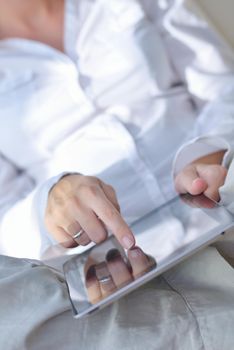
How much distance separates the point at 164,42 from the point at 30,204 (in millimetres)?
368

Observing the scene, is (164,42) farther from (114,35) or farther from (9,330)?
(9,330)

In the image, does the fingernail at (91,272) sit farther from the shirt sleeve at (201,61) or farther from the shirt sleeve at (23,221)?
the shirt sleeve at (201,61)

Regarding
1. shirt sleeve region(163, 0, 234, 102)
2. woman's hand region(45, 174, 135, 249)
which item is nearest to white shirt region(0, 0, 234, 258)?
shirt sleeve region(163, 0, 234, 102)

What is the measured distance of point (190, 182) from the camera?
21.0 inches

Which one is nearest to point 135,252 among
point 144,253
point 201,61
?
point 144,253

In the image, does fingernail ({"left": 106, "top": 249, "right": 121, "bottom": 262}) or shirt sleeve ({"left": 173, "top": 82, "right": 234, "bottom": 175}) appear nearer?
fingernail ({"left": 106, "top": 249, "right": 121, "bottom": 262})

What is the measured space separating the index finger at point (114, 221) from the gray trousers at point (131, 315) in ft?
0.16

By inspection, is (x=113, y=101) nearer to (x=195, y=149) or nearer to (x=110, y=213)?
(x=195, y=149)

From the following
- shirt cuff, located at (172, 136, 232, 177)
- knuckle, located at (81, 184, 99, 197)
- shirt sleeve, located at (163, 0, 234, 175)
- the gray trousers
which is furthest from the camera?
shirt sleeve, located at (163, 0, 234, 175)

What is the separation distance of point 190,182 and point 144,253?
0.11 metres

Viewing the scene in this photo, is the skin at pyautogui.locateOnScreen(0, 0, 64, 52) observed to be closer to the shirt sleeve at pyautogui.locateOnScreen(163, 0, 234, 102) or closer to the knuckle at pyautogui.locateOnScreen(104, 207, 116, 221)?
the shirt sleeve at pyautogui.locateOnScreen(163, 0, 234, 102)

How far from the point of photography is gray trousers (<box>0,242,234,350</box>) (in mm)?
401

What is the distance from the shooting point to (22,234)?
0.57 meters

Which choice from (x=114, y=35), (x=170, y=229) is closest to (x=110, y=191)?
(x=170, y=229)
